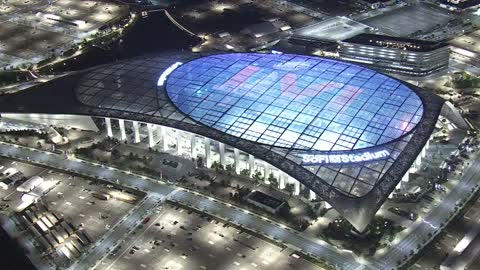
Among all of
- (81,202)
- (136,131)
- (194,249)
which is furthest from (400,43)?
(81,202)

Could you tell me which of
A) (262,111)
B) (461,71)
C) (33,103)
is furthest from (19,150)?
(461,71)

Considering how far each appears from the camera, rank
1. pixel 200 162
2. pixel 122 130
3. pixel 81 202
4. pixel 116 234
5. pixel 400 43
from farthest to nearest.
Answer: pixel 400 43, pixel 122 130, pixel 200 162, pixel 81 202, pixel 116 234

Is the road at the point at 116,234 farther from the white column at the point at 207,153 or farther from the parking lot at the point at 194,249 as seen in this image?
the white column at the point at 207,153

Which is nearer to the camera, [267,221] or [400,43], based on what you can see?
[267,221]

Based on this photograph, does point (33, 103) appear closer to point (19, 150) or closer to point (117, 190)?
point (19, 150)

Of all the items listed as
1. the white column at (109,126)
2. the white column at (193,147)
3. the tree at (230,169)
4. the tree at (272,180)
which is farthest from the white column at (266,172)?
the white column at (109,126)

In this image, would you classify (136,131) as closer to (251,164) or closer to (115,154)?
(115,154)
